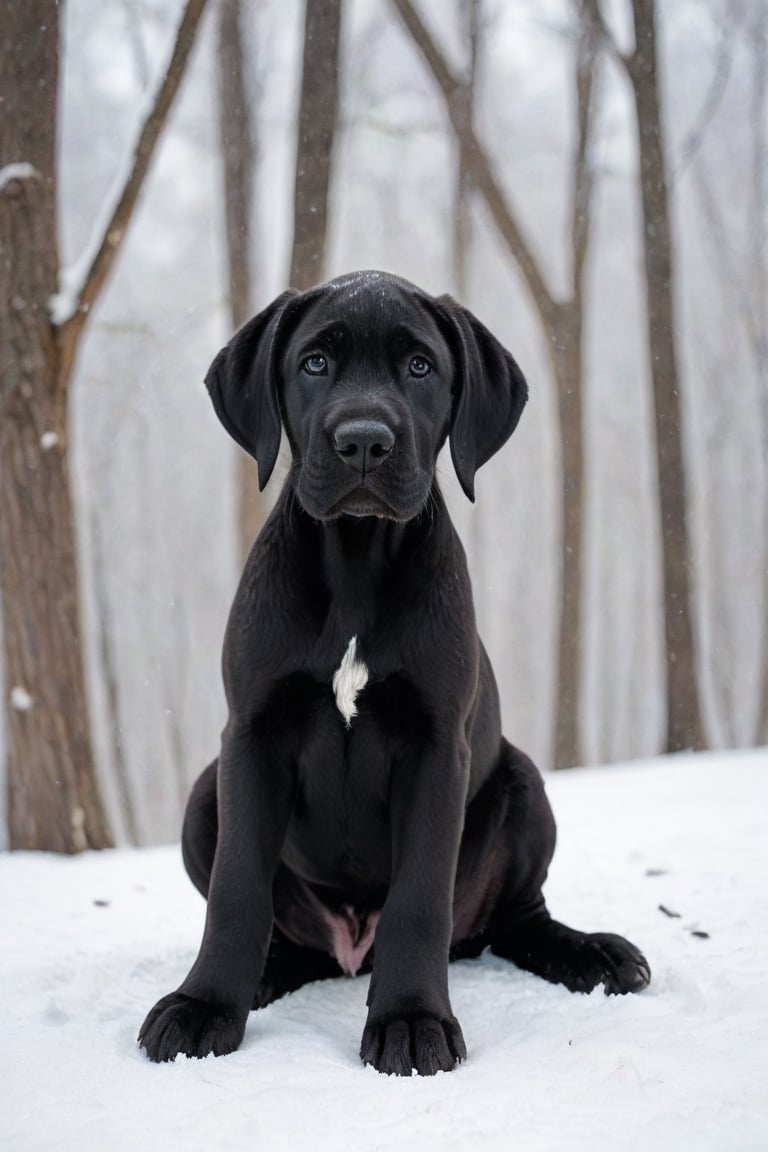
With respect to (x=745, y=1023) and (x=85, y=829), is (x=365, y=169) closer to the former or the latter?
(x=85, y=829)

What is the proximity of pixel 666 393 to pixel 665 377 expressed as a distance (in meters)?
0.11

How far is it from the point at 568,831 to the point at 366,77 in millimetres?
7719

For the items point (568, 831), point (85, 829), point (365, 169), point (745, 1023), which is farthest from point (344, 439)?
point (365, 169)

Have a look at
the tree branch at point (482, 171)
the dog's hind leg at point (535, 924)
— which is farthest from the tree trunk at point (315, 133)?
the dog's hind leg at point (535, 924)

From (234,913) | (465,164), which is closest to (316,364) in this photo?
(234,913)

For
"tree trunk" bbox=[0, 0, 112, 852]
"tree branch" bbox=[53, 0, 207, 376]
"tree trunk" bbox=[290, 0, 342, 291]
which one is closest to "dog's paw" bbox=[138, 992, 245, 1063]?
"tree trunk" bbox=[0, 0, 112, 852]

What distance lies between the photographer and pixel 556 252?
1540 cm

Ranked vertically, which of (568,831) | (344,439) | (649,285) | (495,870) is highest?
(649,285)

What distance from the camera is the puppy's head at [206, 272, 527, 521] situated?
8.48ft

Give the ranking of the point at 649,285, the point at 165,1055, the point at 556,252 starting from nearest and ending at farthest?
the point at 165,1055
the point at 649,285
the point at 556,252

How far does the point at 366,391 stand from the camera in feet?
8.71

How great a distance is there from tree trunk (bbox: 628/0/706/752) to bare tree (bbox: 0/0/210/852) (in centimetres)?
374

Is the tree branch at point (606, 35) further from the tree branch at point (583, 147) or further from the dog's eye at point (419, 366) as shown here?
the dog's eye at point (419, 366)

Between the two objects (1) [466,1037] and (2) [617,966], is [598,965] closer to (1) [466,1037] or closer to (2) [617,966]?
(2) [617,966]
